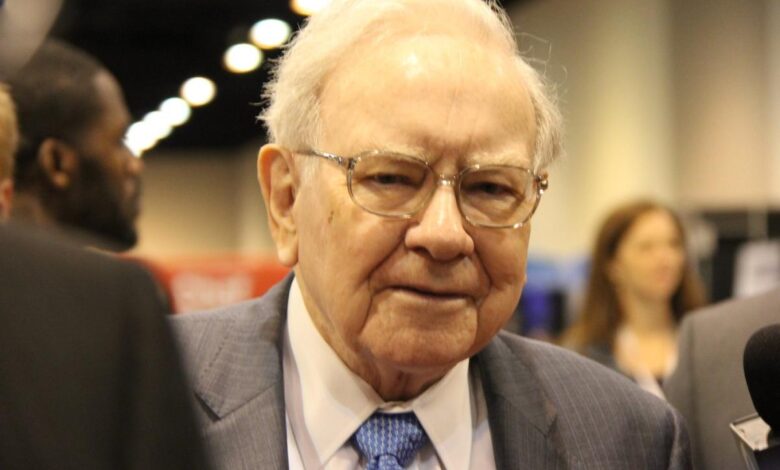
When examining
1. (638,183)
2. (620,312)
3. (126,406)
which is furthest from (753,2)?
(126,406)

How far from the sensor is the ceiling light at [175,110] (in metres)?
16.3

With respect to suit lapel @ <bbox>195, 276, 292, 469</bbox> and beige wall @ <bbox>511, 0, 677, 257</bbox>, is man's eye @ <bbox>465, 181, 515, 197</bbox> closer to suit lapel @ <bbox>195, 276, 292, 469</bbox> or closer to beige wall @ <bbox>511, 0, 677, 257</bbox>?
suit lapel @ <bbox>195, 276, 292, 469</bbox>

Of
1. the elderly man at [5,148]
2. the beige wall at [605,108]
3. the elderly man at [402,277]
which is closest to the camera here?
the elderly man at [402,277]

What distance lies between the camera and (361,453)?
199 centimetres

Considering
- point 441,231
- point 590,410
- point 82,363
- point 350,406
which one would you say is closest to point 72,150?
point 350,406

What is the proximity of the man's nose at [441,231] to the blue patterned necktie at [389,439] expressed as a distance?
1.04 ft

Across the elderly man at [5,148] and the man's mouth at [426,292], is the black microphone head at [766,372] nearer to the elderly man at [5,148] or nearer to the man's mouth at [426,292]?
the man's mouth at [426,292]

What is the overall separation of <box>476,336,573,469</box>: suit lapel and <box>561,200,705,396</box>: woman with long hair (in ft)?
7.83

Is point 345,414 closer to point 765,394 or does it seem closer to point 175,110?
point 765,394

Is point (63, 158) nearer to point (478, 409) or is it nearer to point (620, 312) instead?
point (478, 409)

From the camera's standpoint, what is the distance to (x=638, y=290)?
15.4 ft

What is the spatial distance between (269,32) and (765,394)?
10044 millimetres

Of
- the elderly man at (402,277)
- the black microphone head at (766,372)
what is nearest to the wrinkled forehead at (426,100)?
the elderly man at (402,277)

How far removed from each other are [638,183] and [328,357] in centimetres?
824
